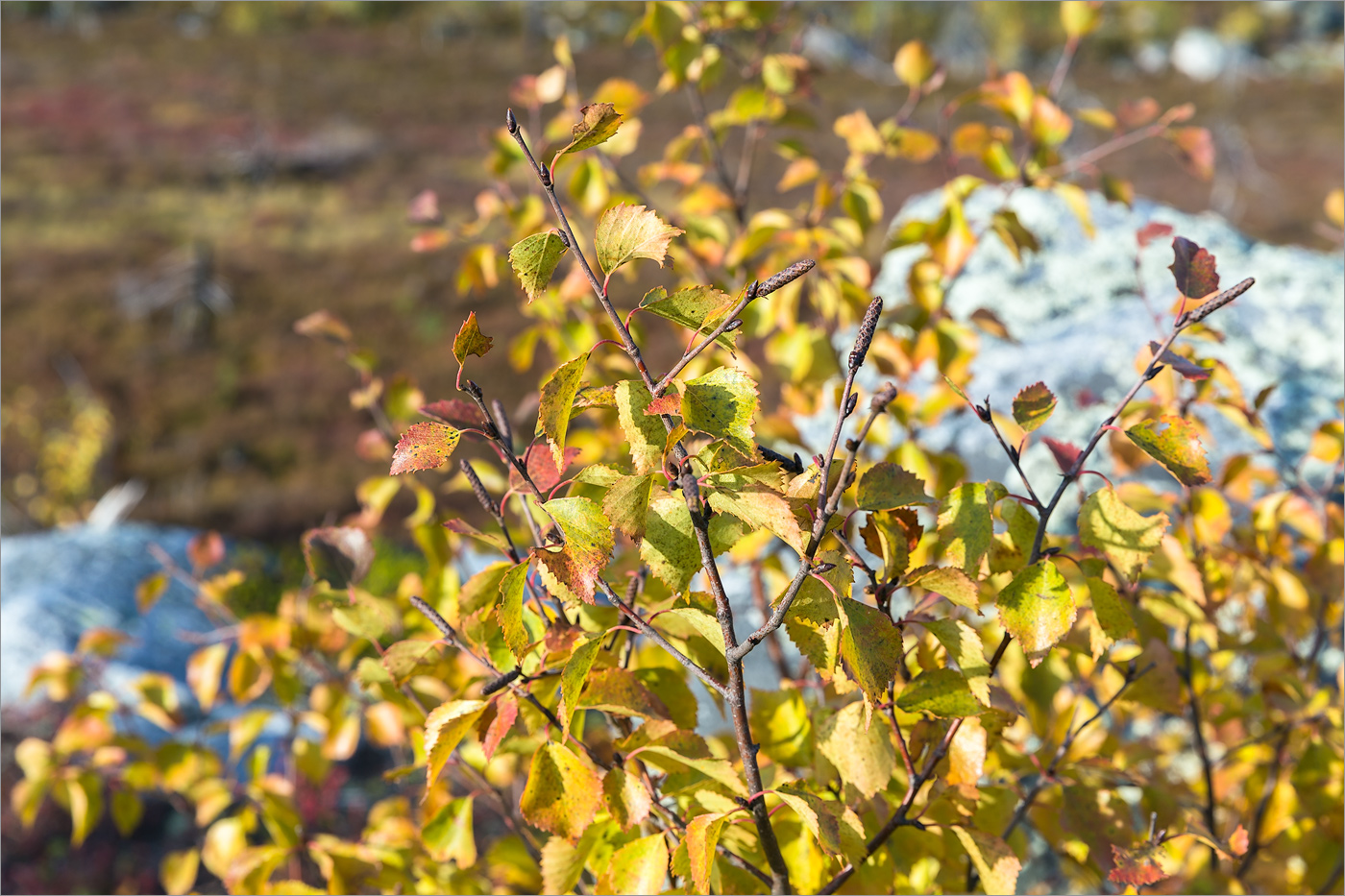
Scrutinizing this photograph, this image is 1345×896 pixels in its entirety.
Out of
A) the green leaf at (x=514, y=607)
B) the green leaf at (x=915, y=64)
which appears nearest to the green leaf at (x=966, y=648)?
the green leaf at (x=514, y=607)

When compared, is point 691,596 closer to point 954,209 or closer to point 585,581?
point 585,581

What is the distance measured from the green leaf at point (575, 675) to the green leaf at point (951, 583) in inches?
10.1

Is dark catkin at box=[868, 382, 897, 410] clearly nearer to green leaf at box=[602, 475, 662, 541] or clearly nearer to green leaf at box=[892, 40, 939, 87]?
green leaf at box=[602, 475, 662, 541]

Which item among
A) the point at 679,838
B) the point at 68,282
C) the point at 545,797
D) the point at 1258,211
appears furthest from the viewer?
the point at 1258,211

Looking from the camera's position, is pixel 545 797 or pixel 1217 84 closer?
pixel 545 797

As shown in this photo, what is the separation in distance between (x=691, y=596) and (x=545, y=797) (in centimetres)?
20

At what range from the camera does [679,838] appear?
0.80 meters

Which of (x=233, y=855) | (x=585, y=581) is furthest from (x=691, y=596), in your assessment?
(x=233, y=855)

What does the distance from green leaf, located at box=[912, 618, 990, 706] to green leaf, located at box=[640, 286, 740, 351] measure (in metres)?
0.31

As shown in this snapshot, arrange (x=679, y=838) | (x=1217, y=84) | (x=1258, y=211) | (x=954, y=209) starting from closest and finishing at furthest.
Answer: (x=679, y=838) < (x=954, y=209) < (x=1258, y=211) < (x=1217, y=84)

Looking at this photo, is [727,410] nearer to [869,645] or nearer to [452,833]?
[869,645]

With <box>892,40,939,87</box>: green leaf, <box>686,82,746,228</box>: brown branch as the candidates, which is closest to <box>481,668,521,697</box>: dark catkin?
<box>686,82,746,228</box>: brown branch

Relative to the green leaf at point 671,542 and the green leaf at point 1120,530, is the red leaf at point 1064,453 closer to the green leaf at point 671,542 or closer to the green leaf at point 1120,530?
the green leaf at point 1120,530

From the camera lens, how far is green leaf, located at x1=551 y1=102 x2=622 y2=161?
543 millimetres
